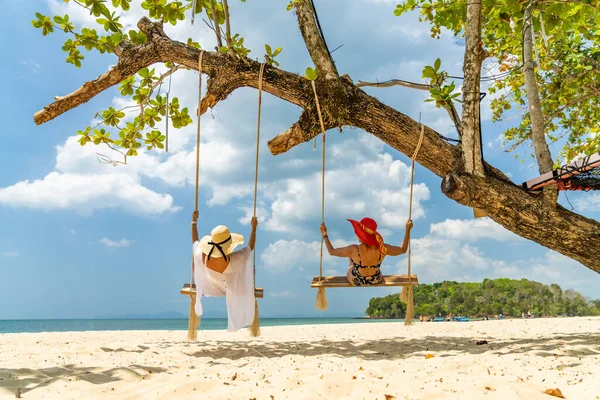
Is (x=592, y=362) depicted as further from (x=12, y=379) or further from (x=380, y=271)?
(x=12, y=379)

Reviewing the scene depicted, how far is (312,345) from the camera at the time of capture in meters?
5.66

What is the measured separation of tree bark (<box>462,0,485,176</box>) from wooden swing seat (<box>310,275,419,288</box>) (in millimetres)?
1406

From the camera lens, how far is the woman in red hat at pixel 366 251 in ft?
17.1

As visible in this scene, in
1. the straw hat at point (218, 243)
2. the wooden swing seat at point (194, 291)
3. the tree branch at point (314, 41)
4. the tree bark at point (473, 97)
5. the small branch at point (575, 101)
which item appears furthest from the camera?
the small branch at point (575, 101)

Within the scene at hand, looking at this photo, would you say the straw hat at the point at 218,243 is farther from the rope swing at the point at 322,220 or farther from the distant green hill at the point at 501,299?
the distant green hill at the point at 501,299

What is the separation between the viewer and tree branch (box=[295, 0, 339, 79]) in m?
5.39

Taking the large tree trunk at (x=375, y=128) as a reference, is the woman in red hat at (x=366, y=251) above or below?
below

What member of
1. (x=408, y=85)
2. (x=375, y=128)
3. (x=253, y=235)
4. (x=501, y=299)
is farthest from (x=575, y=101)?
(x=501, y=299)

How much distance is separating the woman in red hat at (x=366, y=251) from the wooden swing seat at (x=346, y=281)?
0.28 feet

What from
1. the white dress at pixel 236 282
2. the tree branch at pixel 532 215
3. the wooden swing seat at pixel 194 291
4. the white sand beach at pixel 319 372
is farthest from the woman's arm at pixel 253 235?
the tree branch at pixel 532 215

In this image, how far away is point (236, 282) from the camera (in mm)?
4613

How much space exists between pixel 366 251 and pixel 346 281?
0.42 meters

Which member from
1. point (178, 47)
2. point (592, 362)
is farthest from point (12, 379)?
point (592, 362)

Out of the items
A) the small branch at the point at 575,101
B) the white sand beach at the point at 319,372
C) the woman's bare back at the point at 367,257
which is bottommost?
the white sand beach at the point at 319,372
